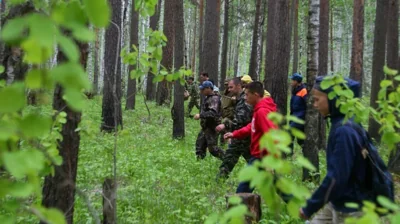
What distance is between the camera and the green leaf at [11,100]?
130cm

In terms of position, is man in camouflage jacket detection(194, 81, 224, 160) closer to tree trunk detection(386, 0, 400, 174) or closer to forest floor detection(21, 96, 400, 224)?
forest floor detection(21, 96, 400, 224)

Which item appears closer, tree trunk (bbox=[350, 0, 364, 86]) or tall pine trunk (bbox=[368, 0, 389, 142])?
tall pine trunk (bbox=[368, 0, 389, 142])

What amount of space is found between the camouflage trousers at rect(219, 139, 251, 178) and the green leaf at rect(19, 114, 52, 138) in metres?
6.33

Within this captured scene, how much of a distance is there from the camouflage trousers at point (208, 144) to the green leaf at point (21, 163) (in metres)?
7.93

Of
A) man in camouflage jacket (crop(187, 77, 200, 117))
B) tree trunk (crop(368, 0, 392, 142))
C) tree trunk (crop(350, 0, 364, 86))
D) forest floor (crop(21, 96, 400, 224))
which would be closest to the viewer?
forest floor (crop(21, 96, 400, 224))

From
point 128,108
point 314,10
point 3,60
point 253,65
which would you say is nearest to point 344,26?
point 253,65

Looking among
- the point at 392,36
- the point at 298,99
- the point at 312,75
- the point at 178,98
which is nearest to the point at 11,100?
the point at 312,75

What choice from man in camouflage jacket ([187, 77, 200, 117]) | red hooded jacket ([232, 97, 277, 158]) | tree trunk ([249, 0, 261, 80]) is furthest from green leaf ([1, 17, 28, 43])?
tree trunk ([249, 0, 261, 80])

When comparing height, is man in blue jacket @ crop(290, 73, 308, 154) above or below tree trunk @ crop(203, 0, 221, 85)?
below

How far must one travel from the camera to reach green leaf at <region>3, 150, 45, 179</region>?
4.42 ft

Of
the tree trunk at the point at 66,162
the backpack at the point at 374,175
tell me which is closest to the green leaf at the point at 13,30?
the tree trunk at the point at 66,162

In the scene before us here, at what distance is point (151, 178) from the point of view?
749 cm

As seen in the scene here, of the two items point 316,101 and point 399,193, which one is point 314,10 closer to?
point 399,193

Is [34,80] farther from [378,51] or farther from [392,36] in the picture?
[378,51]
